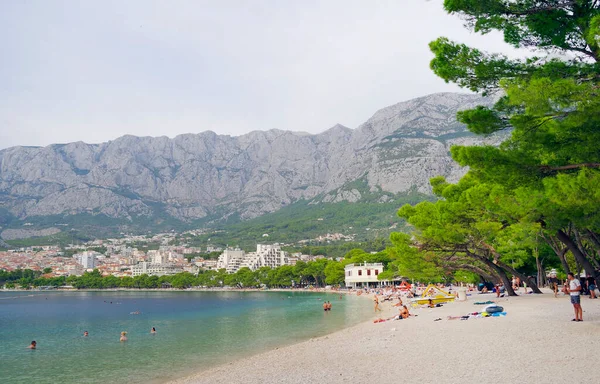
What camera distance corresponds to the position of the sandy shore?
8.38 m

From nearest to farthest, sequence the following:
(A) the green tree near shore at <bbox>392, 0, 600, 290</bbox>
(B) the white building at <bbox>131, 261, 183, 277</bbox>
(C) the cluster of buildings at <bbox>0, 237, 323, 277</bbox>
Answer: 1. (A) the green tree near shore at <bbox>392, 0, 600, 290</bbox>
2. (C) the cluster of buildings at <bbox>0, 237, 323, 277</bbox>
3. (B) the white building at <bbox>131, 261, 183, 277</bbox>

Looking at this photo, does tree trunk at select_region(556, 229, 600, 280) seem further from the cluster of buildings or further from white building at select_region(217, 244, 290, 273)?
white building at select_region(217, 244, 290, 273)

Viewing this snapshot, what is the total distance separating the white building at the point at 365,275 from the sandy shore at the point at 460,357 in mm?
Result: 75390

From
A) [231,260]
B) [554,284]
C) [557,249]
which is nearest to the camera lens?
[557,249]

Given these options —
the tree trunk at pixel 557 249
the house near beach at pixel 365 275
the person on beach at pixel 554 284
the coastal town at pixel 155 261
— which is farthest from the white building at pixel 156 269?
the tree trunk at pixel 557 249

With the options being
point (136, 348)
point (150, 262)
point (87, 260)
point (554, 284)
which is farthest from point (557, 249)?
point (87, 260)

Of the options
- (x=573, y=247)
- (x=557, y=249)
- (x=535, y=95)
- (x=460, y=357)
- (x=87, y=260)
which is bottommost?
(x=460, y=357)

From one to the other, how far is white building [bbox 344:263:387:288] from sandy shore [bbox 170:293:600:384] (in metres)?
75.4

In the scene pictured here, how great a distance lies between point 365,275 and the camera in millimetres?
92188

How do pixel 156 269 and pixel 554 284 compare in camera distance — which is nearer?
pixel 554 284

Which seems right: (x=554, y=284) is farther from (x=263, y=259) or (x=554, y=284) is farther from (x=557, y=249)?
(x=263, y=259)

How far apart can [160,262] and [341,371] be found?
176 meters

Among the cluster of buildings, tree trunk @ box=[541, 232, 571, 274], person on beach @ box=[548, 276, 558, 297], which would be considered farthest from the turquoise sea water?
the cluster of buildings

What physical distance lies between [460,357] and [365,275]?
8330 cm
